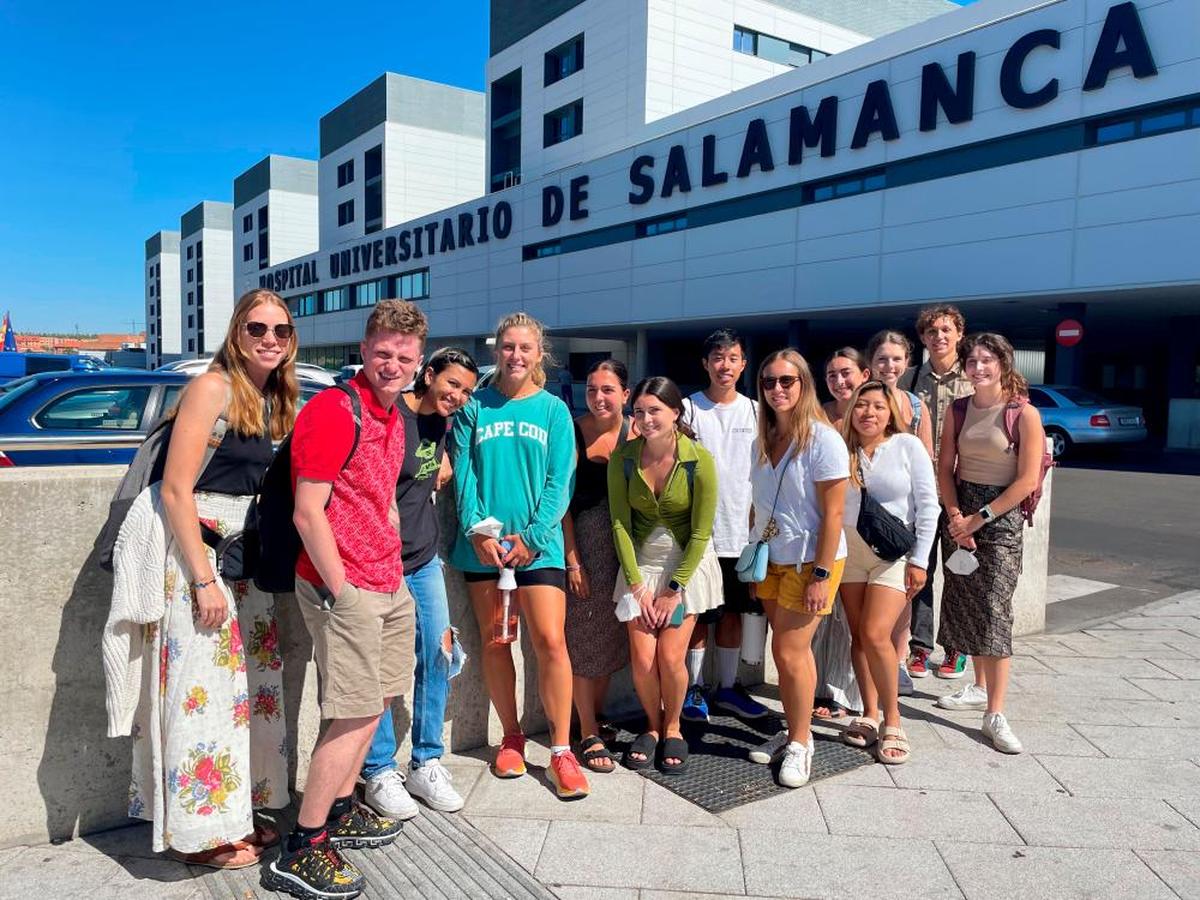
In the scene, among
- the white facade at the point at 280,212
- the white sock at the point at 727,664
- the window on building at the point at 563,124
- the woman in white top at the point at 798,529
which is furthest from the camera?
the white facade at the point at 280,212

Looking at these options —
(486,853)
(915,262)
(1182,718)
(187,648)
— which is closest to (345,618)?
(187,648)

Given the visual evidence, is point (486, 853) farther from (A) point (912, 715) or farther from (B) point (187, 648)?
(A) point (912, 715)

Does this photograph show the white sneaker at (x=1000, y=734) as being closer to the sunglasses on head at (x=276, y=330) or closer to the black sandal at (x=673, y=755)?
A: the black sandal at (x=673, y=755)

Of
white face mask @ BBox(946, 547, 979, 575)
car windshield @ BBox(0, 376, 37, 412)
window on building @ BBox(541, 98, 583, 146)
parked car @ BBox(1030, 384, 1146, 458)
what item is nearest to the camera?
white face mask @ BBox(946, 547, 979, 575)

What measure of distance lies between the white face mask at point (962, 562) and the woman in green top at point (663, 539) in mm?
1265

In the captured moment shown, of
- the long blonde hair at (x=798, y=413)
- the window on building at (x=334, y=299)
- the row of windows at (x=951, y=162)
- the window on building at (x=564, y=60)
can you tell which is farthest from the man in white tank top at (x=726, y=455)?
the window on building at (x=334, y=299)

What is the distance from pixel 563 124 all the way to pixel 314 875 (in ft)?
122

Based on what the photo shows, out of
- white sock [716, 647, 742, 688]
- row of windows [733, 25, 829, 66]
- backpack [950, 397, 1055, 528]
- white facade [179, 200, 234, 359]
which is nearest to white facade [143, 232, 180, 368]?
white facade [179, 200, 234, 359]

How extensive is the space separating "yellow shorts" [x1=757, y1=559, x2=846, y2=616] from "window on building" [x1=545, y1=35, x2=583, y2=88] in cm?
3555

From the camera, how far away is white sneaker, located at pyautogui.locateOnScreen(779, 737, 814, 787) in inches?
133

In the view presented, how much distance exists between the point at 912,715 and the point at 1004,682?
1.64 feet

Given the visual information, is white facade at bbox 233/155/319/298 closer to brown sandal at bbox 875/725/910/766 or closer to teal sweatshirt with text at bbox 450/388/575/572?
teal sweatshirt with text at bbox 450/388/575/572

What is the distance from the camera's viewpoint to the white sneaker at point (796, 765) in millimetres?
3391

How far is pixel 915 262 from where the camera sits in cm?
2189
